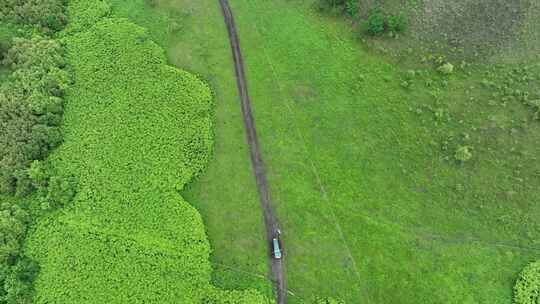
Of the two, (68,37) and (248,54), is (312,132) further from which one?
(68,37)

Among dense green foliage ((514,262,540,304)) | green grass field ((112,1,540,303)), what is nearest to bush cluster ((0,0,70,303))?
green grass field ((112,1,540,303))

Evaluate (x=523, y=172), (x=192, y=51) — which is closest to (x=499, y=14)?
(x=523, y=172)

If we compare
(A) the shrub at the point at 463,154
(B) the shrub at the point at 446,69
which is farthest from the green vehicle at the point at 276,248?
(B) the shrub at the point at 446,69

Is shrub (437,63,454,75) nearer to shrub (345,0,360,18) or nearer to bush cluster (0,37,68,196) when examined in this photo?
shrub (345,0,360,18)

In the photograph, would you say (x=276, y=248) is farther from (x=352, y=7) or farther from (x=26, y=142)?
→ (x=352, y=7)

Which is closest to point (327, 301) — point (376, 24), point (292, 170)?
point (292, 170)

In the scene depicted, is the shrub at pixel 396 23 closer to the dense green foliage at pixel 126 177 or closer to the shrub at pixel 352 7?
the shrub at pixel 352 7
